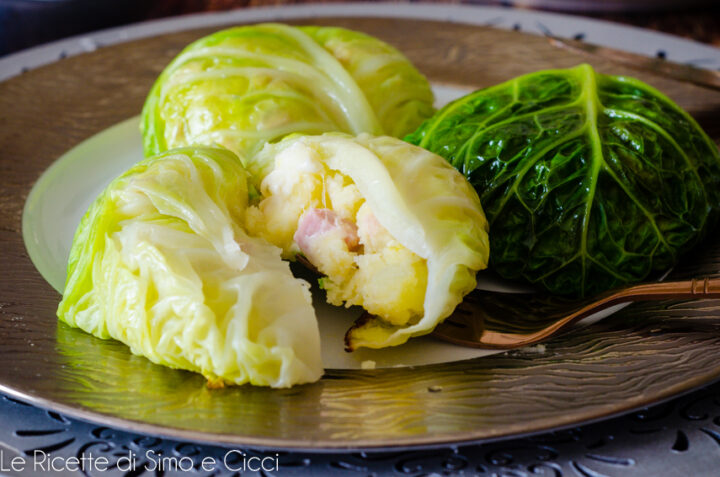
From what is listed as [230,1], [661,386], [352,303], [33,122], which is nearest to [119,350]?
[352,303]

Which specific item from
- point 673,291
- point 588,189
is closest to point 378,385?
point 673,291

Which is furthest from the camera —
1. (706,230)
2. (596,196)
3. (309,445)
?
(706,230)

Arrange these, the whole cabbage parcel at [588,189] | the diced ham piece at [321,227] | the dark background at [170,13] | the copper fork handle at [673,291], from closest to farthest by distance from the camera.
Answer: the copper fork handle at [673,291] < the diced ham piece at [321,227] < the whole cabbage parcel at [588,189] < the dark background at [170,13]

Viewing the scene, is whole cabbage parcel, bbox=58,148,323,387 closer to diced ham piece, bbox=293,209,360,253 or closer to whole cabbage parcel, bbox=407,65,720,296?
diced ham piece, bbox=293,209,360,253

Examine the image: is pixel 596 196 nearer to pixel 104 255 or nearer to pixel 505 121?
pixel 505 121

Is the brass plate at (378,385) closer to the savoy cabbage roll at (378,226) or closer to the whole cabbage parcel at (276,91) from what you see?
the savoy cabbage roll at (378,226)

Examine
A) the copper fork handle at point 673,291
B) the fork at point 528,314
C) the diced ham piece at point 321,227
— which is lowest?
the fork at point 528,314

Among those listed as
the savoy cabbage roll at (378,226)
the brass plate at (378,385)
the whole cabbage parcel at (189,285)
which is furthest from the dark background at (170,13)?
the whole cabbage parcel at (189,285)
